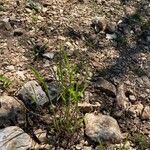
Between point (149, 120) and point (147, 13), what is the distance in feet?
5.35

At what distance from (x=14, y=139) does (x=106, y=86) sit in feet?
3.17

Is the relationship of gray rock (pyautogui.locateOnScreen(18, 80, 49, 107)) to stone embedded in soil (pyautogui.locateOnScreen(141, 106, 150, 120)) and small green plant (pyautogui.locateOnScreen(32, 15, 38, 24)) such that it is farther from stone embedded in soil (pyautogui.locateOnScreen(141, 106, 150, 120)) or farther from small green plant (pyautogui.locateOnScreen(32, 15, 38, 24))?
small green plant (pyautogui.locateOnScreen(32, 15, 38, 24))

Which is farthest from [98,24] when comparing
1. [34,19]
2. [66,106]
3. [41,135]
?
[41,135]

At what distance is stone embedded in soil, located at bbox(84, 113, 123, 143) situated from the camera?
2.73 m

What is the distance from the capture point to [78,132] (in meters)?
2.75

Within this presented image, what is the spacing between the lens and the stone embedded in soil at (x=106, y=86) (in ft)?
10.2

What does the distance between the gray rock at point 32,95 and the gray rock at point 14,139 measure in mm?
297

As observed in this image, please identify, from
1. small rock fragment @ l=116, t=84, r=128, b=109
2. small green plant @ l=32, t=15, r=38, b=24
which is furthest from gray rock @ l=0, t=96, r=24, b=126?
small green plant @ l=32, t=15, r=38, b=24

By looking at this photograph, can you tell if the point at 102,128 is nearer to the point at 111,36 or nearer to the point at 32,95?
the point at 32,95

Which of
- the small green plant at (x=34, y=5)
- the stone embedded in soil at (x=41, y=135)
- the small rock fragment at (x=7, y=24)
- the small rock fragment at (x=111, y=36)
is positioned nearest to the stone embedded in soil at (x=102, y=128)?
the stone embedded in soil at (x=41, y=135)

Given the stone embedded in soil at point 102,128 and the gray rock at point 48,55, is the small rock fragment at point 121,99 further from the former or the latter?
the gray rock at point 48,55

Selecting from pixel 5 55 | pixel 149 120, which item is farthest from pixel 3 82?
pixel 149 120

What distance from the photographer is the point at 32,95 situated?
112 inches

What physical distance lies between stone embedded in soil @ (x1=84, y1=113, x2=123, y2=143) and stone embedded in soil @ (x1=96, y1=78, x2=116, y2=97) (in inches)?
11.1
